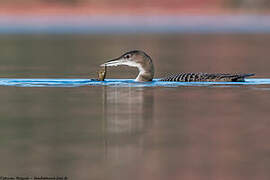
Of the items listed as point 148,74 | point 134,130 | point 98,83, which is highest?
point 148,74

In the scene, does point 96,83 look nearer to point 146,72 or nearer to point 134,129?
point 146,72

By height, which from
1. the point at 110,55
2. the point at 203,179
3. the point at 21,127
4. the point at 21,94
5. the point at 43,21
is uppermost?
the point at 43,21

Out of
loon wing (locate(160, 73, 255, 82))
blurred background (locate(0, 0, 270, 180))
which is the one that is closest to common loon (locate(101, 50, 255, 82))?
loon wing (locate(160, 73, 255, 82))

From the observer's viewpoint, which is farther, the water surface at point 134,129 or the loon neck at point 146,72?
the loon neck at point 146,72

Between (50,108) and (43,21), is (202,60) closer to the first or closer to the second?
(50,108)

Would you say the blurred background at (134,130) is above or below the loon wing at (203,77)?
below

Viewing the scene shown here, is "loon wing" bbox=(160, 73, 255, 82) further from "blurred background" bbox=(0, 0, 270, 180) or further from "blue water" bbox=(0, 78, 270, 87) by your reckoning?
"blurred background" bbox=(0, 0, 270, 180)

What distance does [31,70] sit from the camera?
19750 mm

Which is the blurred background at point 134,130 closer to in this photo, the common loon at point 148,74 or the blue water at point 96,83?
the blue water at point 96,83

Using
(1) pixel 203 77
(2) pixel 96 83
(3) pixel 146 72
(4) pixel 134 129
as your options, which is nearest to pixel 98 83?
(2) pixel 96 83

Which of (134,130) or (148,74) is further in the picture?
(148,74)

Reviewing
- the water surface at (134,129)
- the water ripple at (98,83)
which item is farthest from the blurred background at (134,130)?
the water ripple at (98,83)

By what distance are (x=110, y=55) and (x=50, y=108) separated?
16472mm

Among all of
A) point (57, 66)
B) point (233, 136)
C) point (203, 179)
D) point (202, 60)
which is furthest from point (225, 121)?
point (202, 60)
